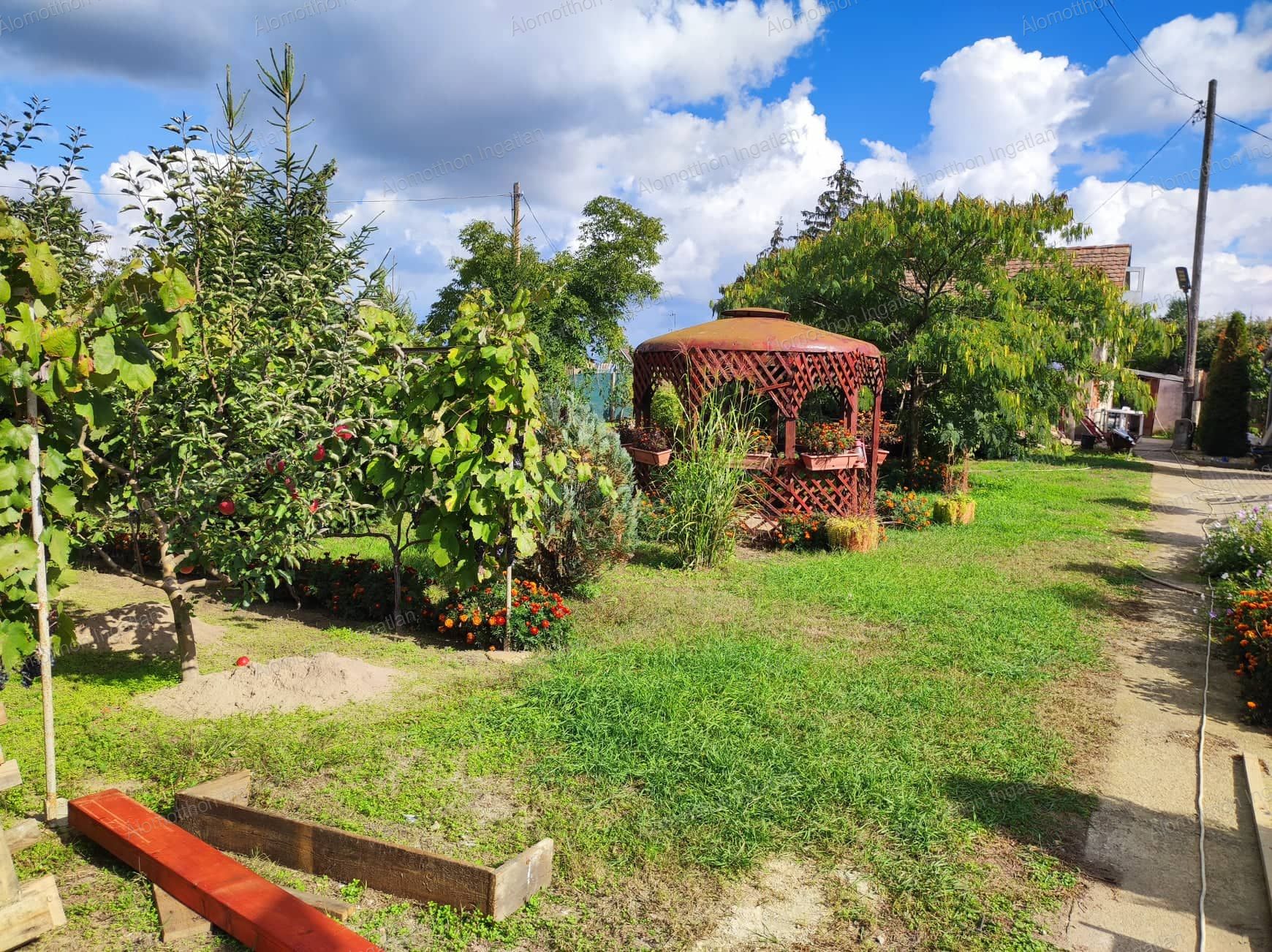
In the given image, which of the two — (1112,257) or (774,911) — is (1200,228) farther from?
(774,911)

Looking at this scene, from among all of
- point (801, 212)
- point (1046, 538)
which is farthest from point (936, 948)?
point (801, 212)

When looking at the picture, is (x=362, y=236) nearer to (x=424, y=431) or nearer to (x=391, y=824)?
(x=424, y=431)

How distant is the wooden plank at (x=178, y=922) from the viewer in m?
2.54

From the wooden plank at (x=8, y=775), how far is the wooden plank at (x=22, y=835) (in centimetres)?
24

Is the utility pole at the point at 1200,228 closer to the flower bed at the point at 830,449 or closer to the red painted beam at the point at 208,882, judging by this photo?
the flower bed at the point at 830,449

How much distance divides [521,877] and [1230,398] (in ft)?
80.4

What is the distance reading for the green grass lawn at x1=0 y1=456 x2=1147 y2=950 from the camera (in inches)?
113

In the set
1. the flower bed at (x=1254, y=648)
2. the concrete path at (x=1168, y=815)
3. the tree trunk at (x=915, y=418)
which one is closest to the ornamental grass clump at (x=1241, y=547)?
the concrete path at (x=1168, y=815)

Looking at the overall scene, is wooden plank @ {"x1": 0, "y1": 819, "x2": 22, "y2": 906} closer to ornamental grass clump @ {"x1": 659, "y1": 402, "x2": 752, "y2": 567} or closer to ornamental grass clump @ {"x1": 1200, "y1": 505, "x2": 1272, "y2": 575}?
ornamental grass clump @ {"x1": 659, "y1": 402, "x2": 752, "y2": 567}

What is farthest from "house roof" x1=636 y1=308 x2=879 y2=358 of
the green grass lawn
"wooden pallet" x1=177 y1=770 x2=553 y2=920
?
"wooden pallet" x1=177 y1=770 x2=553 y2=920

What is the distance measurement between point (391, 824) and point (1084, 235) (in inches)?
520

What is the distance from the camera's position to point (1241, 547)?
7781mm

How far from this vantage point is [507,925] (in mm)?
2709

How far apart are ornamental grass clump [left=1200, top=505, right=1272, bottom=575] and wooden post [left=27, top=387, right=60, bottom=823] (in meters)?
8.53
